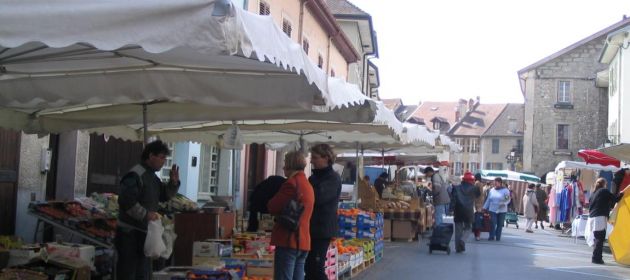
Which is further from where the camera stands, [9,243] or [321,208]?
[9,243]

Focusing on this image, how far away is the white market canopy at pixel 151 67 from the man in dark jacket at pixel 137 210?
0.57 metres

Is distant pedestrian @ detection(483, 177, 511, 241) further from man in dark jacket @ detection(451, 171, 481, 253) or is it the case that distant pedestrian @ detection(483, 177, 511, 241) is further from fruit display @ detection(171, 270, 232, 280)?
fruit display @ detection(171, 270, 232, 280)

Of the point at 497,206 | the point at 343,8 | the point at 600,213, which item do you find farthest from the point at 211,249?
the point at 343,8

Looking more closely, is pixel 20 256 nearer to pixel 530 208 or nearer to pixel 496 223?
pixel 496 223

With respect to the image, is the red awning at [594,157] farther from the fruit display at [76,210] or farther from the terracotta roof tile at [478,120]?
the terracotta roof tile at [478,120]

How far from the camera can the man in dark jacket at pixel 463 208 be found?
14891mm

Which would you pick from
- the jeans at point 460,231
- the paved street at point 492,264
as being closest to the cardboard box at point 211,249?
the paved street at point 492,264

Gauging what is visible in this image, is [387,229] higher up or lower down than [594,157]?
lower down

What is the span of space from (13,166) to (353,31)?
90.7 ft

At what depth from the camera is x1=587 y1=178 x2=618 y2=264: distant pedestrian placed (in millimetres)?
14000

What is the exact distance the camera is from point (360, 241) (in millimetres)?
11672

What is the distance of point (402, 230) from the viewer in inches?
680

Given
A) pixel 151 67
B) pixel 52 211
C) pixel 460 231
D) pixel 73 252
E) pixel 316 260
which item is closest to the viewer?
pixel 151 67

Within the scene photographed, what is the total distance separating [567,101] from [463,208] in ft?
132
